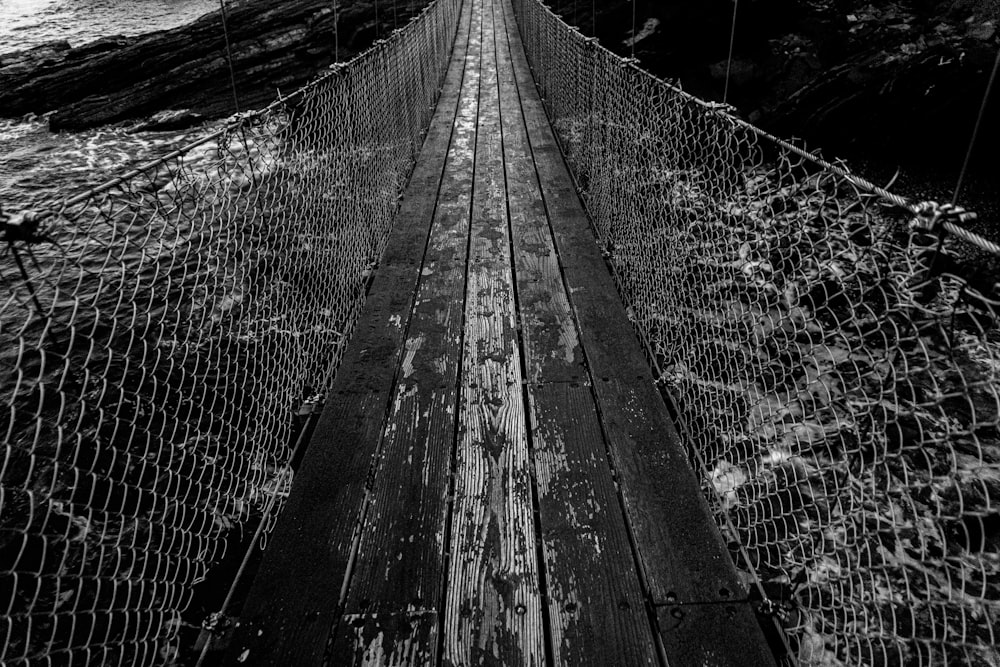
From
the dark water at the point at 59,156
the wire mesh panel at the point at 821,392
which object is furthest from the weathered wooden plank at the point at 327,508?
the dark water at the point at 59,156

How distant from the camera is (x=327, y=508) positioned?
236cm

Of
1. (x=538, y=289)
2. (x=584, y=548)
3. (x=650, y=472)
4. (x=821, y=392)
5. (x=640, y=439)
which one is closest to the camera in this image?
(x=584, y=548)

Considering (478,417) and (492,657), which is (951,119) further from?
(492,657)

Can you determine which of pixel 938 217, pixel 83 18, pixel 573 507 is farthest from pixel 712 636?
pixel 83 18

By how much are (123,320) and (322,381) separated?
413 centimetres

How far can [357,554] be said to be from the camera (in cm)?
218

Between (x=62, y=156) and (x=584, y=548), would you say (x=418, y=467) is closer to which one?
(x=584, y=548)

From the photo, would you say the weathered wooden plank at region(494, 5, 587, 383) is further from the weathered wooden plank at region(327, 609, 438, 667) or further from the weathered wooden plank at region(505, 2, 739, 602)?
the weathered wooden plank at region(327, 609, 438, 667)

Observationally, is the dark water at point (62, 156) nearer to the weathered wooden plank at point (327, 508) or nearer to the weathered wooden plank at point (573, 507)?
the weathered wooden plank at point (327, 508)

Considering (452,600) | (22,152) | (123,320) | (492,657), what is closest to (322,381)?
(452,600)

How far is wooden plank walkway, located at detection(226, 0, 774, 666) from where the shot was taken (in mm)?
1917

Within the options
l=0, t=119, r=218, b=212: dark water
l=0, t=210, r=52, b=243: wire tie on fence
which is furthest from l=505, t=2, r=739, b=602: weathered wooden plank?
l=0, t=119, r=218, b=212: dark water

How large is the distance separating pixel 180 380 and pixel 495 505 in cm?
273

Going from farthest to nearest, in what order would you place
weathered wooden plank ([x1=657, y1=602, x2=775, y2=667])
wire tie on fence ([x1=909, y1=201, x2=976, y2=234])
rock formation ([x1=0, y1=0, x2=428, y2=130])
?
rock formation ([x1=0, y1=0, x2=428, y2=130]), weathered wooden plank ([x1=657, y1=602, x2=775, y2=667]), wire tie on fence ([x1=909, y1=201, x2=976, y2=234])
